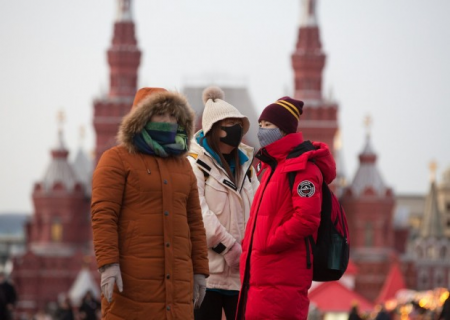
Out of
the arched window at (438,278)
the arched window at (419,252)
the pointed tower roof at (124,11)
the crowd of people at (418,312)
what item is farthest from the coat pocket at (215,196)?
the arched window at (419,252)

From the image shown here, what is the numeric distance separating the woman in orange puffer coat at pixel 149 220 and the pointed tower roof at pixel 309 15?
214 ft

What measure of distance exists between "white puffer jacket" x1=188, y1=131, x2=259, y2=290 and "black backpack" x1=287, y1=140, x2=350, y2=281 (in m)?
0.91

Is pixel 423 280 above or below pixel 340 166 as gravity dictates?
below

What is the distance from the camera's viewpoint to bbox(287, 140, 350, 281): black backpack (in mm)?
8648

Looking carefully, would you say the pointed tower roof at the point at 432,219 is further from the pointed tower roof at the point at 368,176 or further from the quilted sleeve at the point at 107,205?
the quilted sleeve at the point at 107,205

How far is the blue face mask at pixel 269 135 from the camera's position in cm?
901

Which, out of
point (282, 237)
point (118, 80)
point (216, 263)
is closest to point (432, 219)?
point (118, 80)

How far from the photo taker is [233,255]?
9492 millimetres

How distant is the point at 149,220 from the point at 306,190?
1.12 metres

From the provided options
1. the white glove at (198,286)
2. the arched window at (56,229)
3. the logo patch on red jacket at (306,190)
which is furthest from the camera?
the arched window at (56,229)

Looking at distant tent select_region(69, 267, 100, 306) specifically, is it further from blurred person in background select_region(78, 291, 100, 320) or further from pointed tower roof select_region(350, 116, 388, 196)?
blurred person in background select_region(78, 291, 100, 320)

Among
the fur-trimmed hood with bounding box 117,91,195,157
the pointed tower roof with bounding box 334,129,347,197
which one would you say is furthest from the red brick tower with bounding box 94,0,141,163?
the fur-trimmed hood with bounding box 117,91,195,157

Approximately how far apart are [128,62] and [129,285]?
66.7 meters

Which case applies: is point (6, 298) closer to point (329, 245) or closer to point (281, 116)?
point (281, 116)
